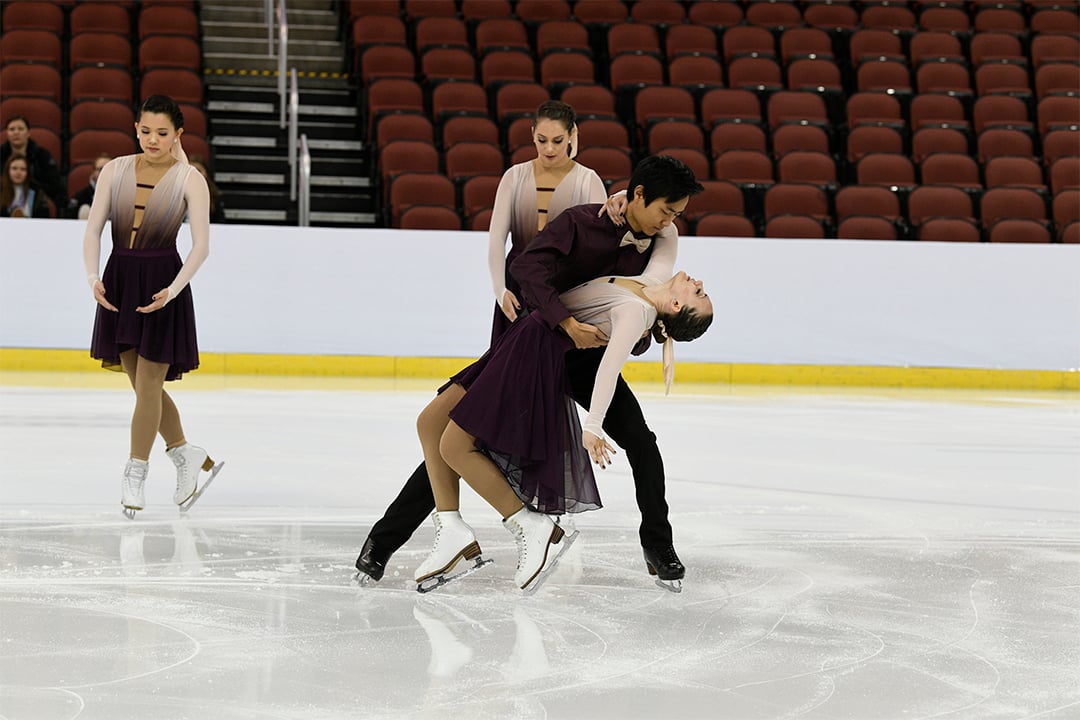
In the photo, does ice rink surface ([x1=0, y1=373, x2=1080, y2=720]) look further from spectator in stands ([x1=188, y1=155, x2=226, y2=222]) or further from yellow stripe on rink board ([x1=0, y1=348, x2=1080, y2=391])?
yellow stripe on rink board ([x1=0, y1=348, x2=1080, y2=391])

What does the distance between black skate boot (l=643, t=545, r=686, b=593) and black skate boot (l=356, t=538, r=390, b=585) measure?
59 centimetres

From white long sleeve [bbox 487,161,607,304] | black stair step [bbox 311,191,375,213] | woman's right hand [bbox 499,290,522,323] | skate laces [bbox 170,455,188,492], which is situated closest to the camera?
woman's right hand [bbox 499,290,522,323]

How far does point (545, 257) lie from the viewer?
286 centimetres

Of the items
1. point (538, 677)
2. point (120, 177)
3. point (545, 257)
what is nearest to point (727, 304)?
point (120, 177)

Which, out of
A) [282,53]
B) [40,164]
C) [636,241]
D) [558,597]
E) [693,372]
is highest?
[282,53]

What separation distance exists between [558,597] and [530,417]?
1.34 feet

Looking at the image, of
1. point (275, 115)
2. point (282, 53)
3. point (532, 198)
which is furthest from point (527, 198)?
point (275, 115)

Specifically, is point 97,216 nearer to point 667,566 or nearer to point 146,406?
point 146,406

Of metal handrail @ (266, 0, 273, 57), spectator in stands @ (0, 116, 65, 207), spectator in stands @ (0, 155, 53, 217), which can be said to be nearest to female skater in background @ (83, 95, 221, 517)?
spectator in stands @ (0, 116, 65, 207)

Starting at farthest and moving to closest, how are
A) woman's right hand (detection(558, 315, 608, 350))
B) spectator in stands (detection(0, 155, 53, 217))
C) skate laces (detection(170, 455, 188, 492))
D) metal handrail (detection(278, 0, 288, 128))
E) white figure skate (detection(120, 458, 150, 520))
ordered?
metal handrail (detection(278, 0, 288, 128)) < spectator in stands (detection(0, 155, 53, 217)) < skate laces (detection(170, 455, 188, 492)) < white figure skate (detection(120, 458, 150, 520)) < woman's right hand (detection(558, 315, 608, 350))

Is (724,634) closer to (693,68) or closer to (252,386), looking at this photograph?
(252,386)

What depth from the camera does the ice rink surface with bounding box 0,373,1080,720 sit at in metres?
2.15

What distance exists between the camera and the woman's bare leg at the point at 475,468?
2883mm

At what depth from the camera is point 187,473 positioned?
397cm
